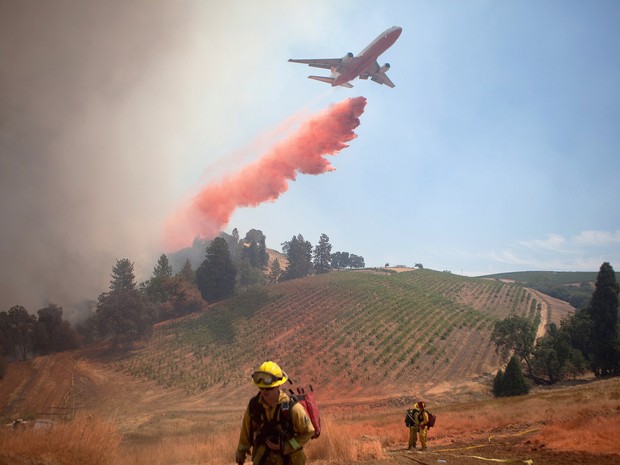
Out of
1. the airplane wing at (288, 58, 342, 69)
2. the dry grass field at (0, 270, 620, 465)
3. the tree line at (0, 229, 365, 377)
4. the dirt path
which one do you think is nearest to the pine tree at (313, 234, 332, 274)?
the tree line at (0, 229, 365, 377)

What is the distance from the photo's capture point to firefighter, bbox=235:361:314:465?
4.00 m

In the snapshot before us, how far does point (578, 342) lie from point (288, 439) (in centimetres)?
4513

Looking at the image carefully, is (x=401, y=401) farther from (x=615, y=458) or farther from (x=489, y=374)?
(x=615, y=458)

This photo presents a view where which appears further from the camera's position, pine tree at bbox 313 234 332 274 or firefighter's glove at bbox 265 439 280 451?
pine tree at bbox 313 234 332 274

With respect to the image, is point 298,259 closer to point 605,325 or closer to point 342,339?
point 342,339

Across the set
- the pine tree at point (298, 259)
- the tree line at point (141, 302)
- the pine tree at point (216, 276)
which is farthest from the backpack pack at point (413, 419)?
the pine tree at point (298, 259)

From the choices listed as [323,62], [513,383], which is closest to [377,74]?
[323,62]

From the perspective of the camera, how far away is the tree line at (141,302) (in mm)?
53156

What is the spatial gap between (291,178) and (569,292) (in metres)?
93.1

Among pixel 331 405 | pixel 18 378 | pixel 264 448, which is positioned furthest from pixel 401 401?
pixel 18 378

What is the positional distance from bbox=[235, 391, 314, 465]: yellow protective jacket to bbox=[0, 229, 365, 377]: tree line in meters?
53.1

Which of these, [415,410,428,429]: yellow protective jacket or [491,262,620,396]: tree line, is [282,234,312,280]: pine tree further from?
[415,410,428,429]: yellow protective jacket

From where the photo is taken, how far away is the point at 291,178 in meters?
53.8

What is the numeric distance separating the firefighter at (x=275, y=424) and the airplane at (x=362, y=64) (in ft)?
122
